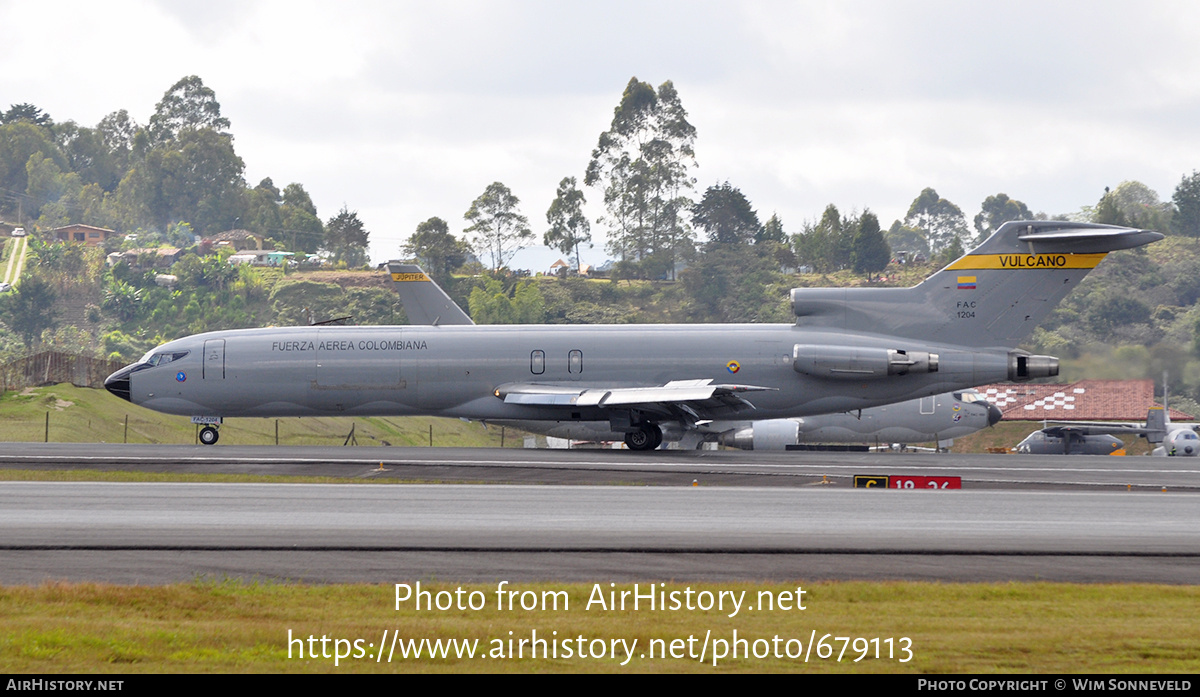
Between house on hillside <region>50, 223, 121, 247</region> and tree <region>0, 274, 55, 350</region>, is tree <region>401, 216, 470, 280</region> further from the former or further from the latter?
house on hillside <region>50, 223, 121, 247</region>

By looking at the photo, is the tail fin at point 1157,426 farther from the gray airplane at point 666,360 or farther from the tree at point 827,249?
the tree at point 827,249

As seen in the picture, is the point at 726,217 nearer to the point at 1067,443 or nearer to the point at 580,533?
the point at 1067,443

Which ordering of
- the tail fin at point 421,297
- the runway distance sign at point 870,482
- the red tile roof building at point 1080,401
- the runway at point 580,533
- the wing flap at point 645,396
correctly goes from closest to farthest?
the runway at point 580,533
the runway distance sign at point 870,482
the wing flap at point 645,396
the tail fin at point 421,297
the red tile roof building at point 1080,401

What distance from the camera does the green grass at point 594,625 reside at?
9.31 meters

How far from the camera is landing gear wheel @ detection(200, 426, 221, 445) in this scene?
33.3 meters

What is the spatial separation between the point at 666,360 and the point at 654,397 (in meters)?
2.45

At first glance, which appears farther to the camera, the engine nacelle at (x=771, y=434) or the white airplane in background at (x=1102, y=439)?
the white airplane in background at (x=1102, y=439)

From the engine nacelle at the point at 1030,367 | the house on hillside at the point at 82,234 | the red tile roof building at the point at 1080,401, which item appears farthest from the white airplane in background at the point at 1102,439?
the house on hillside at the point at 82,234

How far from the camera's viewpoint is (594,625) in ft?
35.4

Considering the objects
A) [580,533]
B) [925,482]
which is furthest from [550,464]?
[580,533]

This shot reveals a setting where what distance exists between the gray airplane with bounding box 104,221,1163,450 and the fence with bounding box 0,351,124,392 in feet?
61.5

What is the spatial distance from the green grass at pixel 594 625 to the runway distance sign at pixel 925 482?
11082mm

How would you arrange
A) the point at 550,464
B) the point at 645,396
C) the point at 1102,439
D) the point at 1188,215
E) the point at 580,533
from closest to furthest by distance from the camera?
1. the point at 580,533
2. the point at 550,464
3. the point at 645,396
4. the point at 1102,439
5. the point at 1188,215

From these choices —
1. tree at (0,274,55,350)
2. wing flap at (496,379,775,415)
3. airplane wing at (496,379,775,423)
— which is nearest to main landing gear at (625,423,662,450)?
airplane wing at (496,379,775,423)
